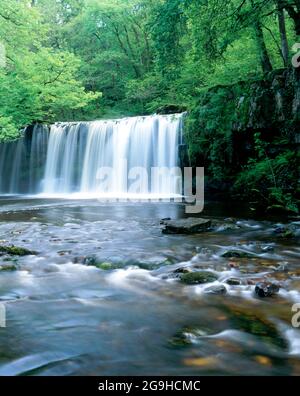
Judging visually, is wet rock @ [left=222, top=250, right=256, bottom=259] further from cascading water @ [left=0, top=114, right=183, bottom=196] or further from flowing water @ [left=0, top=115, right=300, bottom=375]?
cascading water @ [left=0, top=114, right=183, bottom=196]

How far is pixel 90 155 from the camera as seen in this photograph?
1945 cm

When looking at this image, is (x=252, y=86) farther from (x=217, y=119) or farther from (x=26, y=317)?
(x=26, y=317)

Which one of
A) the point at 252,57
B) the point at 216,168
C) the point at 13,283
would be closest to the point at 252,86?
the point at 216,168

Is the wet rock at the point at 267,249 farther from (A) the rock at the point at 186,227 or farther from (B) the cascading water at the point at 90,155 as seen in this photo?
(B) the cascading water at the point at 90,155

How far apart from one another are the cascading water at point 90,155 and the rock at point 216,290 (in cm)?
1225

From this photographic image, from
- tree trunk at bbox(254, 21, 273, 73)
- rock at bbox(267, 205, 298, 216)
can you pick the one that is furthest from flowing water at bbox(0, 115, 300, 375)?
tree trunk at bbox(254, 21, 273, 73)

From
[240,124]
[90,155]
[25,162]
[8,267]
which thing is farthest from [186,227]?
[25,162]

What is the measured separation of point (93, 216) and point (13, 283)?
20.7 feet

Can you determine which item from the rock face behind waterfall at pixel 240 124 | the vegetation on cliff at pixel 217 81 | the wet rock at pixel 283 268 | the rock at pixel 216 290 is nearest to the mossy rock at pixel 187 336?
the rock at pixel 216 290

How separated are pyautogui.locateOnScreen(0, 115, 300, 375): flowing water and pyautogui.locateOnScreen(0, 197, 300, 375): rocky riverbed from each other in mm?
14

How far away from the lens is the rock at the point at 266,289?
4.21 m

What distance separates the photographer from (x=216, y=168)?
Answer: 47.1 feet

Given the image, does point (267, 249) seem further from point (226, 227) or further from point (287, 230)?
point (226, 227)
